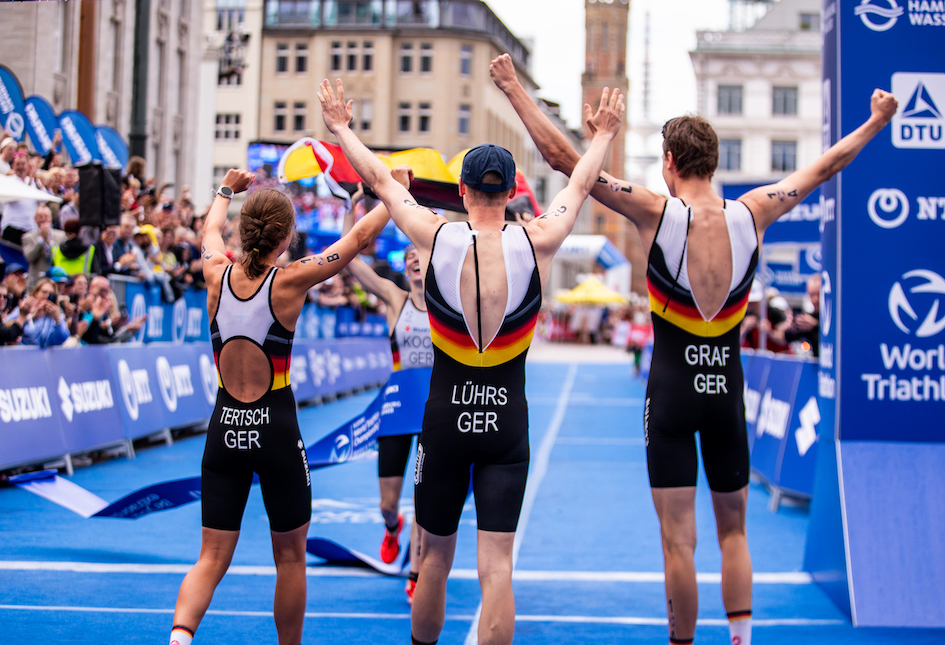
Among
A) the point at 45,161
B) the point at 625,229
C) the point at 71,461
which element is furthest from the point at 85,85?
the point at 625,229

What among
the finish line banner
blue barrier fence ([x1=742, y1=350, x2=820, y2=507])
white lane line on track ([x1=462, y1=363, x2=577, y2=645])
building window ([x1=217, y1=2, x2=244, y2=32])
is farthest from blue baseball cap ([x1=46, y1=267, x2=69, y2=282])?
building window ([x1=217, y1=2, x2=244, y2=32])

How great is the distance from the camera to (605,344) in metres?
64.7

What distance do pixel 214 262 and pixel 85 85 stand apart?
1418cm

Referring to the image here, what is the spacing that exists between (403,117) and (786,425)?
6768cm

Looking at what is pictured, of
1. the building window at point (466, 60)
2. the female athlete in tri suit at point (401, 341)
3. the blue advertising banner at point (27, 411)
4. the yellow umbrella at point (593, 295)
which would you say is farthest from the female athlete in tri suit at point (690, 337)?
the building window at point (466, 60)

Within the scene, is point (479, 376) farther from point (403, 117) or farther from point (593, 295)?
point (403, 117)

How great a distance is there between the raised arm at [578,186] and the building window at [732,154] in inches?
2661

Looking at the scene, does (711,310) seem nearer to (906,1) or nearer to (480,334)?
(480,334)

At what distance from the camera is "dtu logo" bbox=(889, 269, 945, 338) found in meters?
6.13

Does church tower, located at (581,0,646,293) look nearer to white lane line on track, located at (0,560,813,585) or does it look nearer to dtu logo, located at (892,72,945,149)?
white lane line on track, located at (0,560,813,585)

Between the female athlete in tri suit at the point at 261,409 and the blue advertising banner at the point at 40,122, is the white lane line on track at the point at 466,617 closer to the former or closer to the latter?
the female athlete in tri suit at the point at 261,409

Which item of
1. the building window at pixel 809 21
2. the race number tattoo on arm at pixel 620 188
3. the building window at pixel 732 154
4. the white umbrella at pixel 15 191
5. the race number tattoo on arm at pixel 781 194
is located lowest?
the race number tattoo on arm at pixel 620 188

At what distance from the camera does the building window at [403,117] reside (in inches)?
2945

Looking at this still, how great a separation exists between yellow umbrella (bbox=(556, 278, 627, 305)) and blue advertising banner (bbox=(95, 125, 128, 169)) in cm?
3790
